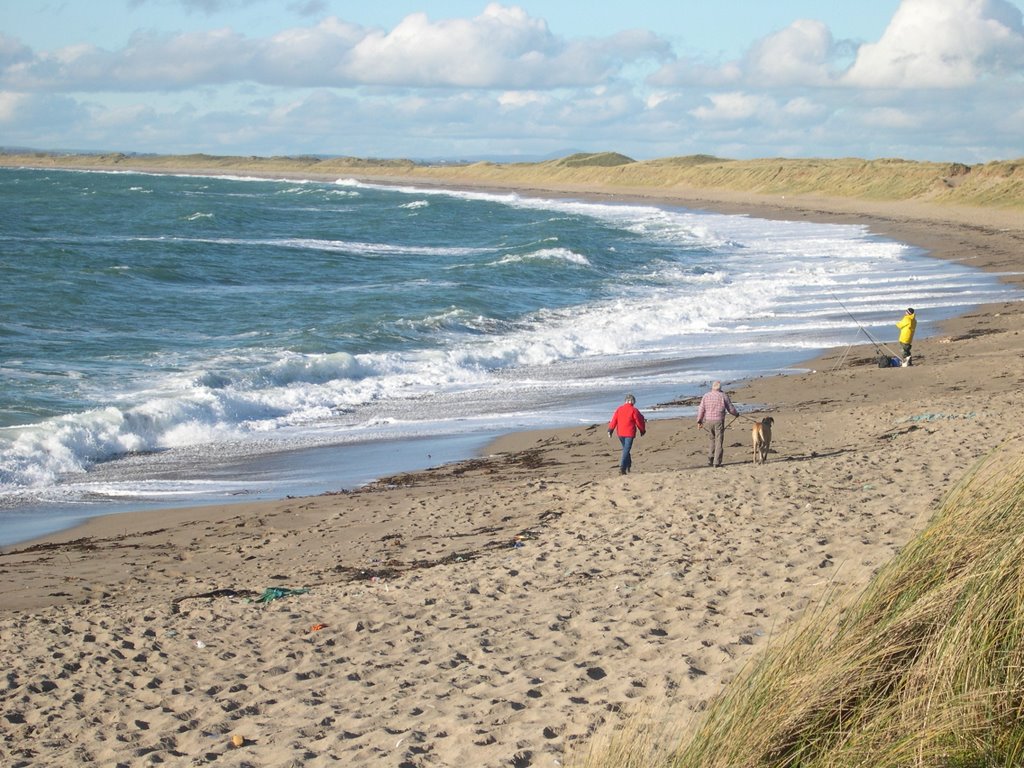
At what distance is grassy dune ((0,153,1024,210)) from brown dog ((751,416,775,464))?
49.6 meters

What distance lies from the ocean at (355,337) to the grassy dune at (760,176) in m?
17.0

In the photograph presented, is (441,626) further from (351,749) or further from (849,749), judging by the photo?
(849,749)

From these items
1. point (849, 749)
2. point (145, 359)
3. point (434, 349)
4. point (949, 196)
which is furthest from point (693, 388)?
point (949, 196)

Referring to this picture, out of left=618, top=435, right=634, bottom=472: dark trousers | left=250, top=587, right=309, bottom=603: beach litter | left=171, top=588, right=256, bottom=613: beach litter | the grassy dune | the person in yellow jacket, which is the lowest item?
left=171, top=588, right=256, bottom=613: beach litter

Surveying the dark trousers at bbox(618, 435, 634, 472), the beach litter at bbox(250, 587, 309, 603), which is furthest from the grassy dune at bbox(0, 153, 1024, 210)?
the beach litter at bbox(250, 587, 309, 603)

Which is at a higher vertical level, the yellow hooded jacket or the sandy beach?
the yellow hooded jacket

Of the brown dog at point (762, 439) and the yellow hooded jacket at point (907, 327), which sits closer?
the brown dog at point (762, 439)

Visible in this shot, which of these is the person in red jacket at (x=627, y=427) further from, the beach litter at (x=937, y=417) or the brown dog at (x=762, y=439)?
the beach litter at (x=937, y=417)

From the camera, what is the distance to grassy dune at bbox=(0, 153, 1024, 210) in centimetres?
6588

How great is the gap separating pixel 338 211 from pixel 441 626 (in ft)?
224

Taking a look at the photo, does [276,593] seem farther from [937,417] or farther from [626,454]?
[937,417]

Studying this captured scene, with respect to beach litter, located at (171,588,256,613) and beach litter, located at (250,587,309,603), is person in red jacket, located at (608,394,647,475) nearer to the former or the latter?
beach litter, located at (250,587,309,603)

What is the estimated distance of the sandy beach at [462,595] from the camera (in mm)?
6156

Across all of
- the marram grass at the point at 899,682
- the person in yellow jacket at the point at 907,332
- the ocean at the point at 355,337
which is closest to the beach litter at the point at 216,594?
the ocean at the point at 355,337
